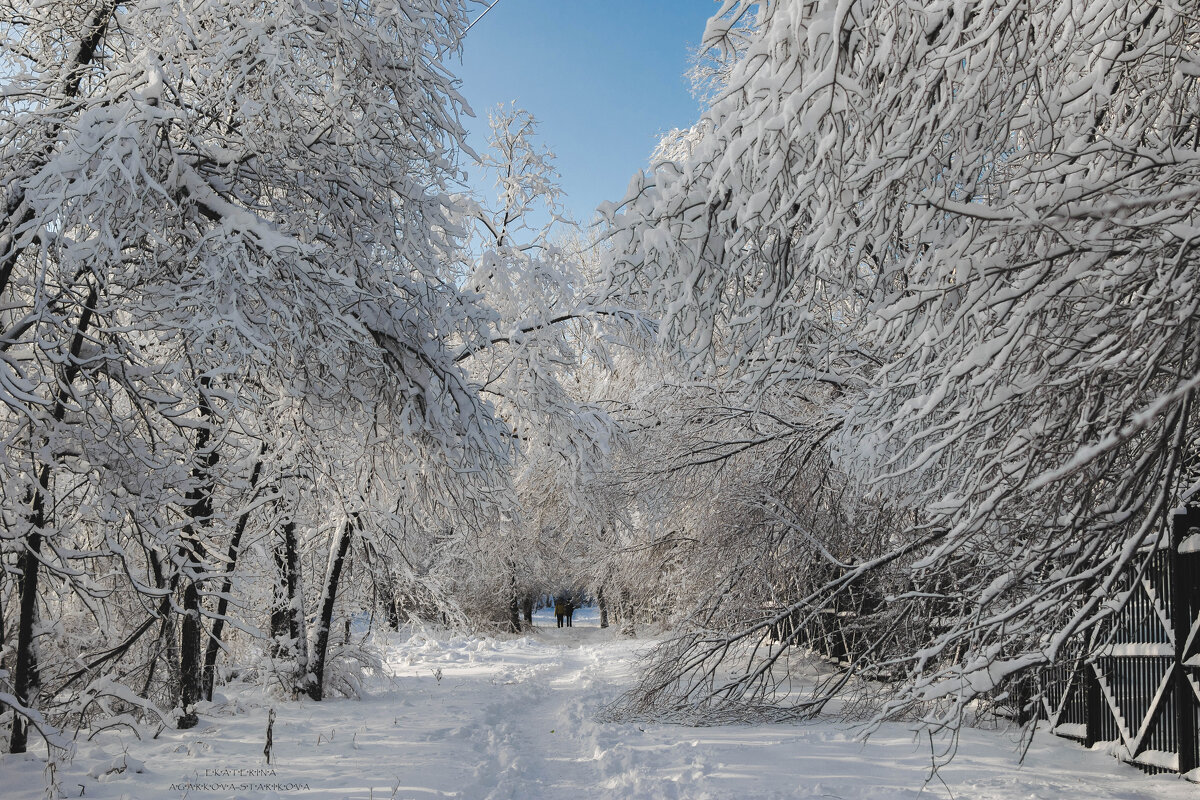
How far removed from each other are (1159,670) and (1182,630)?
414 millimetres

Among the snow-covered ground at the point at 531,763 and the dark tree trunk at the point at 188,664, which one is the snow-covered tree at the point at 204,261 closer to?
the snow-covered ground at the point at 531,763

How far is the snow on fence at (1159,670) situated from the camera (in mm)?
5344

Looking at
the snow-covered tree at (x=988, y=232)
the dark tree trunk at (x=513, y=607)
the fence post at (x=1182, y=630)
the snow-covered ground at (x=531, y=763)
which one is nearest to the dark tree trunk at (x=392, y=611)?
the snow-covered ground at (x=531, y=763)

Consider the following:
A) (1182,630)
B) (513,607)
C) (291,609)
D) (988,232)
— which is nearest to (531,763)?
(291,609)

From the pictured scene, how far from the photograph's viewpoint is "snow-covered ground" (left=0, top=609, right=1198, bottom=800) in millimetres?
5098

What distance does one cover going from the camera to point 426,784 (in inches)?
216

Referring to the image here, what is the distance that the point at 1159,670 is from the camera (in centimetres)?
569

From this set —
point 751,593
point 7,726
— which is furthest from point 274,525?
point 751,593

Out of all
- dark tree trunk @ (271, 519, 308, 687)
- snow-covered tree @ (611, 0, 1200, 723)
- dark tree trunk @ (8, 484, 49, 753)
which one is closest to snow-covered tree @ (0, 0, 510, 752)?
dark tree trunk @ (8, 484, 49, 753)

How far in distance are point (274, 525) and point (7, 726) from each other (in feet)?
7.58

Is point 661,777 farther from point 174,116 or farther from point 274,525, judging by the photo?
point 174,116

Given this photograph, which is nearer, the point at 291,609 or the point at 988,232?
the point at 988,232

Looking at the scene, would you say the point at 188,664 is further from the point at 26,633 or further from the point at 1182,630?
the point at 1182,630

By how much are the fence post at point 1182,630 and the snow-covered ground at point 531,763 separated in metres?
0.26
